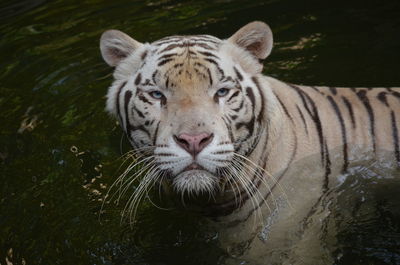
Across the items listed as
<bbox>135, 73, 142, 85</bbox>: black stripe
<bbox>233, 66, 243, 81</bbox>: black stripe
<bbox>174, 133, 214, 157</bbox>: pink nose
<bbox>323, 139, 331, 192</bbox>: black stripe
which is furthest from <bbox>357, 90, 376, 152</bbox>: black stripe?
<bbox>135, 73, 142, 85</bbox>: black stripe

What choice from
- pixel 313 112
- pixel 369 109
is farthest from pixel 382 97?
pixel 313 112

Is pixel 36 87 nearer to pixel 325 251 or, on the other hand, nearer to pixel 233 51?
pixel 233 51

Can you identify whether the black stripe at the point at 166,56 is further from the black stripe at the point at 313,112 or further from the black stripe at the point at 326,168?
the black stripe at the point at 326,168

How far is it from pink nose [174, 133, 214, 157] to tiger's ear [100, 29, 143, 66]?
27.5 inches

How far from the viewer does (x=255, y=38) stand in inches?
106

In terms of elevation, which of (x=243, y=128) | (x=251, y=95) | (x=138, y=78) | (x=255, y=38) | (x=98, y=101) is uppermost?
(x=255, y=38)

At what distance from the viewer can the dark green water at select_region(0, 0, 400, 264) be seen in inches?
118

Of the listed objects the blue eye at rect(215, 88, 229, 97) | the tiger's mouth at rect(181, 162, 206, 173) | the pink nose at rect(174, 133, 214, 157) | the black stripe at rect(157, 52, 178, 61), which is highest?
the black stripe at rect(157, 52, 178, 61)

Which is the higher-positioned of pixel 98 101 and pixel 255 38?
pixel 255 38

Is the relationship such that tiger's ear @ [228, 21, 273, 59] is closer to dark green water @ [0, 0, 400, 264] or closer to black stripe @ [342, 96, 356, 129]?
black stripe @ [342, 96, 356, 129]

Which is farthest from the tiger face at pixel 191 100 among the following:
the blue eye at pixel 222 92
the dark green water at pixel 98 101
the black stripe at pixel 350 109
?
the dark green water at pixel 98 101

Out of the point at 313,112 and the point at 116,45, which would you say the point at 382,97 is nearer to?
the point at 313,112

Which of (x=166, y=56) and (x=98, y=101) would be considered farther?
(x=98, y=101)

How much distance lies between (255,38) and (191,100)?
1.68ft
